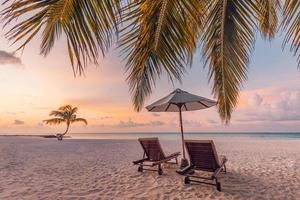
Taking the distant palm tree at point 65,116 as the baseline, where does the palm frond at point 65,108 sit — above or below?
above

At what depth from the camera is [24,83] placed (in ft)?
23.1

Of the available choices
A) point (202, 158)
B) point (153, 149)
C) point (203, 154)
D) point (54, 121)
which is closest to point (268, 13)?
point (203, 154)

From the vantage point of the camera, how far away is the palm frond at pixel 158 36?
7.31 ft

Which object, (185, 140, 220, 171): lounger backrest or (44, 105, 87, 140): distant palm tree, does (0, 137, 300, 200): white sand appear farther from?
(44, 105, 87, 140): distant palm tree

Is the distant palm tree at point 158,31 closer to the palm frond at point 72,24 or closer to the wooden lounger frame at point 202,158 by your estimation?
the palm frond at point 72,24

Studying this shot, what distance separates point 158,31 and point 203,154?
130 inches

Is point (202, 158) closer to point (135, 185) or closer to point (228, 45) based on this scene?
point (135, 185)

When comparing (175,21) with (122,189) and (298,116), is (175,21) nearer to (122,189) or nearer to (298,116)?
(122,189)

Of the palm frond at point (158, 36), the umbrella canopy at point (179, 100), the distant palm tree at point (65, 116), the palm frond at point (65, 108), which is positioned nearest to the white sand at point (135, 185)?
the umbrella canopy at point (179, 100)

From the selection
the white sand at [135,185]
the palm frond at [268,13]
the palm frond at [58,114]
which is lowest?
the white sand at [135,185]

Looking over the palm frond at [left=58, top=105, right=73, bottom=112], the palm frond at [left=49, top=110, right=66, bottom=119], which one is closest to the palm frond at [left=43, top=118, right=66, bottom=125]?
the palm frond at [left=49, top=110, right=66, bottom=119]

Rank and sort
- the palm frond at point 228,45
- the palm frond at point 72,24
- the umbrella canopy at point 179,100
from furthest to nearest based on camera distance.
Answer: the umbrella canopy at point 179,100 < the palm frond at point 228,45 < the palm frond at point 72,24

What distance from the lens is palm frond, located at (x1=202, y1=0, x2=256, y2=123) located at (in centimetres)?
281

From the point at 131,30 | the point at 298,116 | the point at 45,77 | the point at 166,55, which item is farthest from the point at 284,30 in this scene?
the point at 298,116
